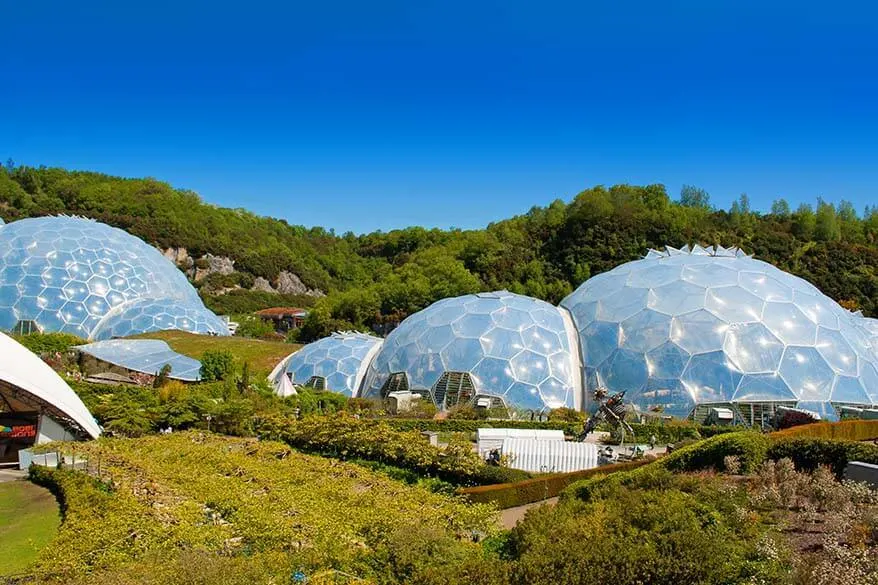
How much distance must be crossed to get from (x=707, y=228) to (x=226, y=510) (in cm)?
7526

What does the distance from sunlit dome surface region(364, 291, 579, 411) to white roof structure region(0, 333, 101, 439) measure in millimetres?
12697

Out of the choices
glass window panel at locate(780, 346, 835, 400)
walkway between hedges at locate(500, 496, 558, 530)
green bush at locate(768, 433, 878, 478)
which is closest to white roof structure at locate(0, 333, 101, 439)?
walkway between hedges at locate(500, 496, 558, 530)

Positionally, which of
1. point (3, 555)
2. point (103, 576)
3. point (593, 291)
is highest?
point (593, 291)

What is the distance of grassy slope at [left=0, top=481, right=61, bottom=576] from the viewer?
11.0 m

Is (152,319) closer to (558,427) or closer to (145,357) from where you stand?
(145,357)

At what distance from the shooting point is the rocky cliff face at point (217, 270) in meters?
87.0

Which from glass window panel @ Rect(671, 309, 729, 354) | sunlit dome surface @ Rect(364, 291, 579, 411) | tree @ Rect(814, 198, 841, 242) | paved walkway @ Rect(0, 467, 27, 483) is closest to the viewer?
paved walkway @ Rect(0, 467, 27, 483)

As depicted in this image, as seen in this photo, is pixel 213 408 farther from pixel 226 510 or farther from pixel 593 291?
pixel 593 291

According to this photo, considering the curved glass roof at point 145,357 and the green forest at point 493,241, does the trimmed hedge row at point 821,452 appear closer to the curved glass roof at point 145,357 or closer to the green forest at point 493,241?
the curved glass roof at point 145,357

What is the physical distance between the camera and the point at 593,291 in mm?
31375

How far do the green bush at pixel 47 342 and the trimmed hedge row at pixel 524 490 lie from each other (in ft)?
103

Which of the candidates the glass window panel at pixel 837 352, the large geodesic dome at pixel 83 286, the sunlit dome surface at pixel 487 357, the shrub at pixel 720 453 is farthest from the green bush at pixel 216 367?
the glass window panel at pixel 837 352

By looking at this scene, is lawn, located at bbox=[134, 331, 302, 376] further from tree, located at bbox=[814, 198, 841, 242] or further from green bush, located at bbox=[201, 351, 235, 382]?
tree, located at bbox=[814, 198, 841, 242]

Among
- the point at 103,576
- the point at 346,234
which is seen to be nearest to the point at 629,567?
the point at 103,576
